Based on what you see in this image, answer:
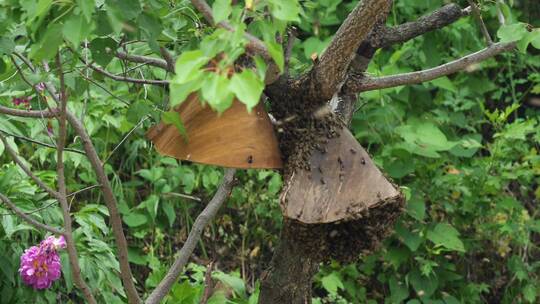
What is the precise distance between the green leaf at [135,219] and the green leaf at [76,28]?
2.55 m

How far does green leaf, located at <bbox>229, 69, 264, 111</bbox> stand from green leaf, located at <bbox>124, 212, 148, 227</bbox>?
2.87m

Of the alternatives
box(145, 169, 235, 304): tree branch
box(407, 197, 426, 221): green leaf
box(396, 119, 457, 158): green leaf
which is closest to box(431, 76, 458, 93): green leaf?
box(396, 119, 457, 158): green leaf

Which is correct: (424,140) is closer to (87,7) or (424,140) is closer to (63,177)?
(63,177)

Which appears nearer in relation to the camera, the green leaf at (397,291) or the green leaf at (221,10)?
Result: the green leaf at (221,10)

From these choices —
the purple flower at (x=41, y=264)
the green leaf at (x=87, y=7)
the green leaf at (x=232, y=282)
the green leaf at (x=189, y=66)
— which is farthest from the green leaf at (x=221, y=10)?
the green leaf at (x=232, y=282)

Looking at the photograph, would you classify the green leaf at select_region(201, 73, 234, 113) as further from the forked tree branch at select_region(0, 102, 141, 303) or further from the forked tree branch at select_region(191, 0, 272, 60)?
the forked tree branch at select_region(0, 102, 141, 303)

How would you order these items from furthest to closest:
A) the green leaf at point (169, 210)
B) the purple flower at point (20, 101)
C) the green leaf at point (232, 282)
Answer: the green leaf at point (169, 210) < the green leaf at point (232, 282) < the purple flower at point (20, 101)

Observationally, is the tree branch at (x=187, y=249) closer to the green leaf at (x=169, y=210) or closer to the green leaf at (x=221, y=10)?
the green leaf at (x=221, y=10)

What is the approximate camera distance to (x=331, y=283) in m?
4.29

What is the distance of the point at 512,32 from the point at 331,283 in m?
2.32

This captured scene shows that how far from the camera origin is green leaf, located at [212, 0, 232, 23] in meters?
1.65

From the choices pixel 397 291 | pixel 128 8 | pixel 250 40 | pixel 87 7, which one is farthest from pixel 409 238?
pixel 87 7

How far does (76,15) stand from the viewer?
1815 mm

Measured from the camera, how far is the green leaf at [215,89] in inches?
56.9
